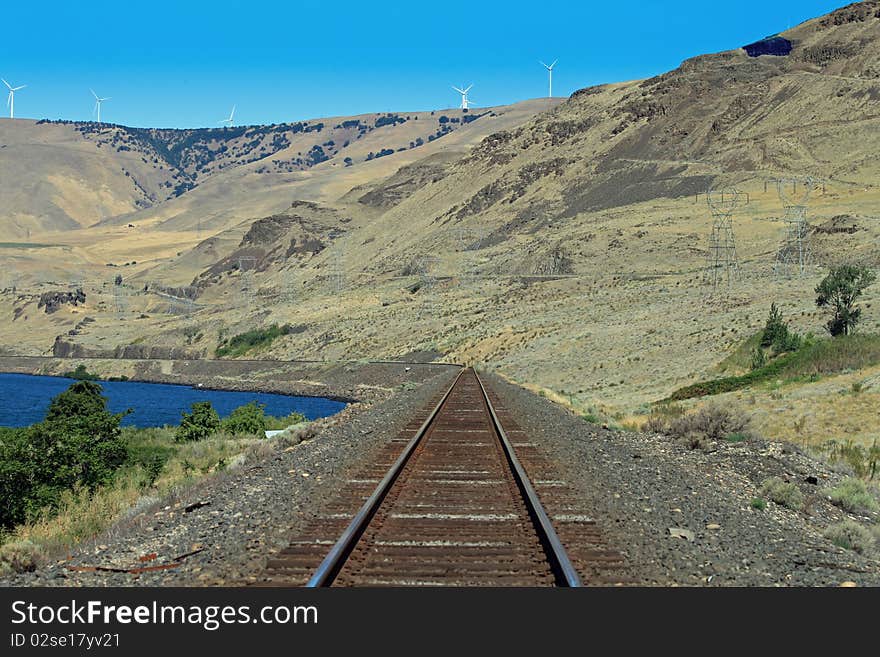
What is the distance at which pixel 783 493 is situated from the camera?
13.6m

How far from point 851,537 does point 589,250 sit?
96189 millimetres

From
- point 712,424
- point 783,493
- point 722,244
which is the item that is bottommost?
point 712,424

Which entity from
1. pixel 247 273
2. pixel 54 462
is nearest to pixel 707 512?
pixel 54 462

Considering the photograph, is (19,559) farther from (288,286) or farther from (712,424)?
(288,286)

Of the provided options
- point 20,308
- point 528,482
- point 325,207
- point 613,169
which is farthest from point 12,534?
point 325,207

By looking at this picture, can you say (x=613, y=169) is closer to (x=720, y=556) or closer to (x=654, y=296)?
(x=654, y=296)

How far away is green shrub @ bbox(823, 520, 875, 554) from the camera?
10.6 meters

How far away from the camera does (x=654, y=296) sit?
245ft

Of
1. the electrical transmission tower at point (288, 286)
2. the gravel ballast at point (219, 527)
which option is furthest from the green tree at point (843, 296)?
the electrical transmission tower at point (288, 286)

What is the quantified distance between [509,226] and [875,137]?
168 ft

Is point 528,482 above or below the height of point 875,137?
below

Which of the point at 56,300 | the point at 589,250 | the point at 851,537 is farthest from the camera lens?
the point at 56,300

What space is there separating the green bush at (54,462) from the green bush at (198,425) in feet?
29.7

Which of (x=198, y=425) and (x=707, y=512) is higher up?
(x=707, y=512)
